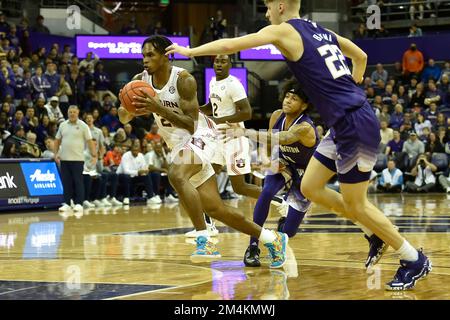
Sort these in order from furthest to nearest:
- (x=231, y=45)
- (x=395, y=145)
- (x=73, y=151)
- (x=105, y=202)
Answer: (x=395, y=145)
(x=105, y=202)
(x=73, y=151)
(x=231, y=45)

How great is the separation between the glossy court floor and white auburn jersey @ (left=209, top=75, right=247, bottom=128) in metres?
1.67

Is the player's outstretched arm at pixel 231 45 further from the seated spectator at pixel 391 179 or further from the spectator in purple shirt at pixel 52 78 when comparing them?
the seated spectator at pixel 391 179

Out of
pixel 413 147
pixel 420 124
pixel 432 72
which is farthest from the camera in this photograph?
pixel 432 72

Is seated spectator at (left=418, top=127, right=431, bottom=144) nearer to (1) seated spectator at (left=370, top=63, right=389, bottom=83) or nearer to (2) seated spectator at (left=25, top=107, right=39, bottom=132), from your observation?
(1) seated spectator at (left=370, top=63, right=389, bottom=83)

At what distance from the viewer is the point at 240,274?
22.9 feet

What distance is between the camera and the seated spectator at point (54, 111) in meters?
20.6

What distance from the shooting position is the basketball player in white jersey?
7668 millimetres

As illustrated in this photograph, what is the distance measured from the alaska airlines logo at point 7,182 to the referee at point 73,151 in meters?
1.03

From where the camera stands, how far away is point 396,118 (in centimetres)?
2422

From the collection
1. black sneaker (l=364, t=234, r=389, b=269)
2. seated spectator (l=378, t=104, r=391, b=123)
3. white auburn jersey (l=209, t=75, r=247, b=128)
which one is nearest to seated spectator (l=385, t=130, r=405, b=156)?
seated spectator (l=378, t=104, r=391, b=123)

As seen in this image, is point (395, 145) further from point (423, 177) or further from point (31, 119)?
point (31, 119)

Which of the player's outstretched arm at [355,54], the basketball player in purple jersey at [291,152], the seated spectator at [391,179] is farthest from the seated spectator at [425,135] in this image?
the player's outstretched arm at [355,54]

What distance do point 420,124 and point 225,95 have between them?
13.5m

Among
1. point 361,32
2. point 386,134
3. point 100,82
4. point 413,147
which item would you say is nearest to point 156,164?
point 100,82
